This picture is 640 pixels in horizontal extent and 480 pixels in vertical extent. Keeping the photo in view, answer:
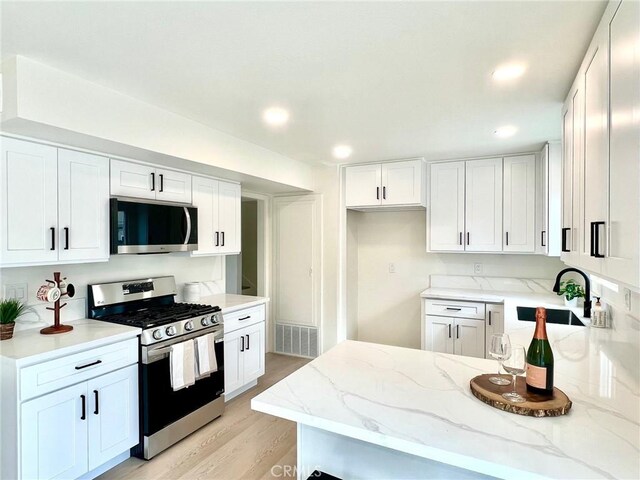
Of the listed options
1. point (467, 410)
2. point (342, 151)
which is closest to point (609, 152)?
point (467, 410)

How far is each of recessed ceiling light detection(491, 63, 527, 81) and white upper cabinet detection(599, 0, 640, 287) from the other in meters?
0.59

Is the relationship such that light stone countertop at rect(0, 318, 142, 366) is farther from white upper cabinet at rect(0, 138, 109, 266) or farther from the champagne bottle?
the champagne bottle

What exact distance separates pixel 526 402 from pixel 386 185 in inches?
120

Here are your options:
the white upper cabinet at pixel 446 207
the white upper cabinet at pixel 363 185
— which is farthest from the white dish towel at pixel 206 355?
the white upper cabinet at pixel 446 207

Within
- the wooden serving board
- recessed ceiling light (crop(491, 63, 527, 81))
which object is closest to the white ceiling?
recessed ceiling light (crop(491, 63, 527, 81))

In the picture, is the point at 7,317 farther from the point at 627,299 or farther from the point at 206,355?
the point at 627,299

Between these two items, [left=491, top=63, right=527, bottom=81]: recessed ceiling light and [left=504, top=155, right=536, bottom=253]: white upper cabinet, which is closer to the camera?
[left=491, top=63, right=527, bottom=81]: recessed ceiling light

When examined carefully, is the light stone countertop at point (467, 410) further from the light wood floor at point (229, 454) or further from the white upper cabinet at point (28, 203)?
the white upper cabinet at point (28, 203)

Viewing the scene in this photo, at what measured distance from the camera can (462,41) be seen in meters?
1.64

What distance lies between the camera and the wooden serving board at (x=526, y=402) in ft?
4.03

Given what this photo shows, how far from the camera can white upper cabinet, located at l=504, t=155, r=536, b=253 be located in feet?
11.9

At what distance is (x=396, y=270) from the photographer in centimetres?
464

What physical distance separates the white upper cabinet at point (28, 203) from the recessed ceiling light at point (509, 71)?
2.64 m

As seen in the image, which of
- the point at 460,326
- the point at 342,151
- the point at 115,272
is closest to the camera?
the point at 115,272
